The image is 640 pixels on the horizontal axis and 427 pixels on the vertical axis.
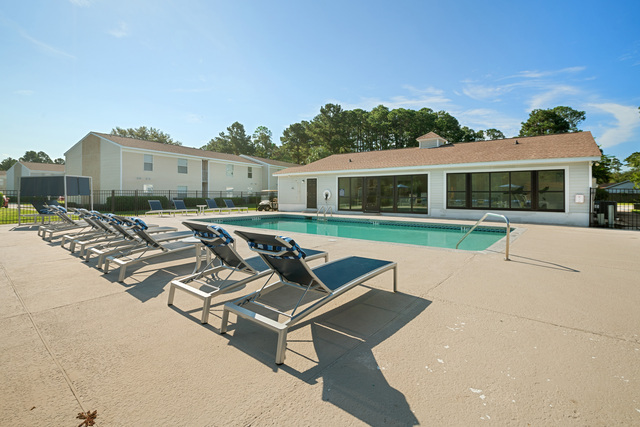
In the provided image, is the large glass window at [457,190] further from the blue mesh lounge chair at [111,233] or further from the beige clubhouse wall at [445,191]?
the blue mesh lounge chair at [111,233]

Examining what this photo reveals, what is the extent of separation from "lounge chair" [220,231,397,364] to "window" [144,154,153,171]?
24.8 m

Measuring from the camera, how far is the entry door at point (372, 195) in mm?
18719

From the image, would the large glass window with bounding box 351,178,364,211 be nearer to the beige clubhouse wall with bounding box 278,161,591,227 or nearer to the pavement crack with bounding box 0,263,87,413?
the beige clubhouse wall with bounding box 278,161,591,227

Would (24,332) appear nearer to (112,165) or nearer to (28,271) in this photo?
(28,271)

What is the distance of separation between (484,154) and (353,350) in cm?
1605

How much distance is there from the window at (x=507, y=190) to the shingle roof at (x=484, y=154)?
2.86ft

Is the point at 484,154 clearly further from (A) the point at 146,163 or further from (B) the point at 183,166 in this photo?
(A) the point at 146,163

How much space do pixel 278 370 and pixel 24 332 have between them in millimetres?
2577

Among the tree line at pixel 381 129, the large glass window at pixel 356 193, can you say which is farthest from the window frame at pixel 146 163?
the tree line at pixel 381 129

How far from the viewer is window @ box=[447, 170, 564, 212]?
1351 centimetres

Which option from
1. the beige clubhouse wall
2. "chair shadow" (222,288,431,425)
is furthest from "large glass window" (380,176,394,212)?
"chair shadow" (222,288,431,425)

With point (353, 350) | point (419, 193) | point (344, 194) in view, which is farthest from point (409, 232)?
point (353, 350)

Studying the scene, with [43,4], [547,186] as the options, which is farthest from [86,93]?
[547,186]

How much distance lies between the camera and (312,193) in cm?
2136
